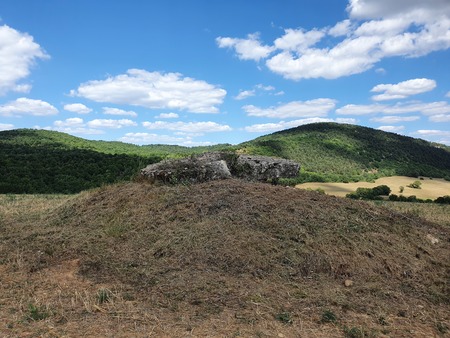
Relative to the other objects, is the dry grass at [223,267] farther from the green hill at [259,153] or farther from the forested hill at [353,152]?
the forested hill at [353,152]

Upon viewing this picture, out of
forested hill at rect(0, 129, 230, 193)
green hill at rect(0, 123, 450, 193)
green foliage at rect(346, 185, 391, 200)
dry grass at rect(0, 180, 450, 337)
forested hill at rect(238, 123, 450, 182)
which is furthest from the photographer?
forested hill at rect(238, 123, 450, 182)

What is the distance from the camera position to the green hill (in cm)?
3269

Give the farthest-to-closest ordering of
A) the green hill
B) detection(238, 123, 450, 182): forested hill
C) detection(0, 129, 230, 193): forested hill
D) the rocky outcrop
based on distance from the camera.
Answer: detection(238, 123, 450, 182): forested hill
the green hill
detection(0, 129, 230, 193): forested hill
the rocky outcrop

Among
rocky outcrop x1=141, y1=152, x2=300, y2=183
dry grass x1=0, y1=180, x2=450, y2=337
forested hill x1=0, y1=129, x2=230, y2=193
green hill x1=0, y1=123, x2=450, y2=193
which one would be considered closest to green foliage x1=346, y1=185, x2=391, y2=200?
green hill x1=0, y1=123, x2=450, y2=193

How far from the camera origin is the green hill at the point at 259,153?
32.7 m

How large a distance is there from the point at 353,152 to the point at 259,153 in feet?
88.9

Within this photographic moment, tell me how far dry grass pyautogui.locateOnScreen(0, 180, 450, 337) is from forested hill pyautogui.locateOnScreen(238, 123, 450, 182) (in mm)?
42520

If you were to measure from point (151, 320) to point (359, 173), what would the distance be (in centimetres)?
6246

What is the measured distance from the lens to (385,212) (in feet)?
34.7

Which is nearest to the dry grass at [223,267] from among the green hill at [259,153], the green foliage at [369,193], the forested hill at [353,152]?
the green hill at [259,153]

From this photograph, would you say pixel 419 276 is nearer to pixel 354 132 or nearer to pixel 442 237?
pixel 442 237

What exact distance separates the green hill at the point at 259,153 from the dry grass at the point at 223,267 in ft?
28.7

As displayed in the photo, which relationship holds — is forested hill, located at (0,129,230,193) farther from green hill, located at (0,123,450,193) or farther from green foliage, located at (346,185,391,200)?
green foliage, located at (346,185,391,200)

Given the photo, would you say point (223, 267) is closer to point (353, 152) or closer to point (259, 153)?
point (259, 153)
